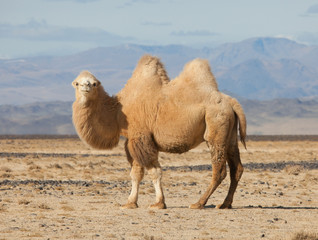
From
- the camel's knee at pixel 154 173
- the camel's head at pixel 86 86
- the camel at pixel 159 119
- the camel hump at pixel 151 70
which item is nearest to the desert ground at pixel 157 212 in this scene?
the camel's knee at pixel 154 173

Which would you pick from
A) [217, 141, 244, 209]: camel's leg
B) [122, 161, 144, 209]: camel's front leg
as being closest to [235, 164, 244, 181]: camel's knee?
[217, 141, 244, 209]: camel's leg

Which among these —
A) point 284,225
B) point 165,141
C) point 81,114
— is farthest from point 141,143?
point 284,225

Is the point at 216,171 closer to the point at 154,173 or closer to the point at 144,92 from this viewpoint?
the point at 154,173

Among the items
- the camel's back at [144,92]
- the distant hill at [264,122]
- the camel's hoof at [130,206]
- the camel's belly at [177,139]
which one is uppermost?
the camel's back at [144,92]

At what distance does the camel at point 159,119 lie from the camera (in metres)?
12.5

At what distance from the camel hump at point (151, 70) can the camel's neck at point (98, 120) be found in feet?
2.33

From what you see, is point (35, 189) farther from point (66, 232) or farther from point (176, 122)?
point (66, 232)

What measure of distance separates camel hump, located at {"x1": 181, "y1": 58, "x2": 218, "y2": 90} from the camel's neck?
1.46 m

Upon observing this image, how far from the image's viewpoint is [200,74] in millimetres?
12969

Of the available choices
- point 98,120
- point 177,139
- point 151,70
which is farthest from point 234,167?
point 98,120

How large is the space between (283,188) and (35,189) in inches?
247

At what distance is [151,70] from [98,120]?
1390 millimetres

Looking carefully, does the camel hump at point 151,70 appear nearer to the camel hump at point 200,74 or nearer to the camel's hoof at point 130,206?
the camel hump at point 200,74

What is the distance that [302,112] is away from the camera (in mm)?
186000
